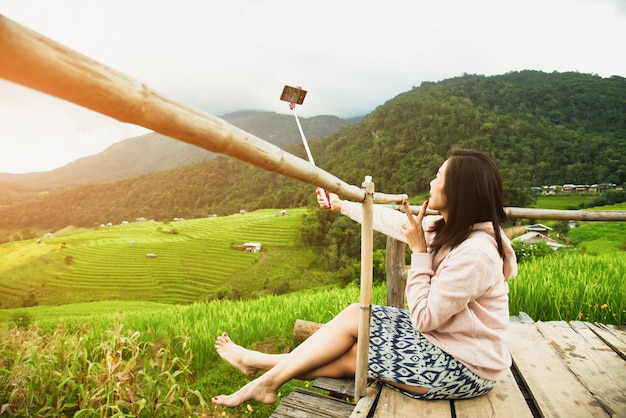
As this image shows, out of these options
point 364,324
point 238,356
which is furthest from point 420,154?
point 364,324

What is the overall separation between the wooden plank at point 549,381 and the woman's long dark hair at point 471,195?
0.59 metres

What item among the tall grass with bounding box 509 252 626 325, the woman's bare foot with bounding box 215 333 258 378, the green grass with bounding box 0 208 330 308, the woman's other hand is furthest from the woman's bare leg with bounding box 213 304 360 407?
the green grass with bounding box 0 208 330 308

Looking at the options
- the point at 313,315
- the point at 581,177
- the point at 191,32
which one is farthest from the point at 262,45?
the point at 313,315

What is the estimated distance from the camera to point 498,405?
144cm

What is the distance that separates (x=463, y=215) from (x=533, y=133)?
193ft

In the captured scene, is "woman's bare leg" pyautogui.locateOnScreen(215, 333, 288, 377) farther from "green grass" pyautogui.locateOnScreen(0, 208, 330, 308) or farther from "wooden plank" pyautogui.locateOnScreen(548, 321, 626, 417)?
"green grass" pyautogui.locateOnScreen(0, 208, 330, 308)

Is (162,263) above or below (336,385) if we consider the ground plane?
below

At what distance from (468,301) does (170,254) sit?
49.6m

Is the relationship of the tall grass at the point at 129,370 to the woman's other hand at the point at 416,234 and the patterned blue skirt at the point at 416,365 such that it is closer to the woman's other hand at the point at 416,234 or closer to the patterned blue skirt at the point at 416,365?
the patterned blue skirt at the point at 416,365

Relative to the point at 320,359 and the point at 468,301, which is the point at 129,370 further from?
the point at 468,301

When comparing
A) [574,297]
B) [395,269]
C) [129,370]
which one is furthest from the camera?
[574,297]

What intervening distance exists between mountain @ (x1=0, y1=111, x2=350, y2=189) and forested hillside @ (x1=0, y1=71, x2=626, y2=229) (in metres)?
26.2

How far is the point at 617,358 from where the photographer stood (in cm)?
186

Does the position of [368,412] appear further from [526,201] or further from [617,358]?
[526,201]
